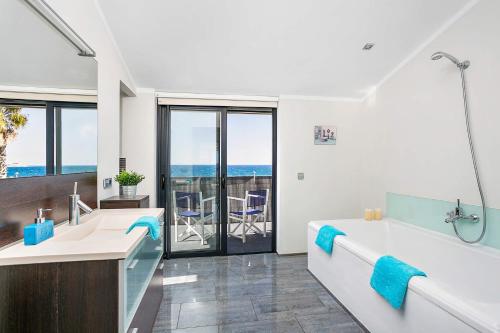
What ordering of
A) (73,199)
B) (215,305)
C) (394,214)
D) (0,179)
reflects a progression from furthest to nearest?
(394,214)
(215,305)
(73,199)
(0,179)

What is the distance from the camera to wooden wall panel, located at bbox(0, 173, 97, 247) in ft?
4.04

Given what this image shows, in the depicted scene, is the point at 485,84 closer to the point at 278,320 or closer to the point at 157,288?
the point at 278,320

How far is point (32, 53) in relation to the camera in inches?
54.8

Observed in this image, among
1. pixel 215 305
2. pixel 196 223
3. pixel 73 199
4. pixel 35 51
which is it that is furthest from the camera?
pixel 196 223

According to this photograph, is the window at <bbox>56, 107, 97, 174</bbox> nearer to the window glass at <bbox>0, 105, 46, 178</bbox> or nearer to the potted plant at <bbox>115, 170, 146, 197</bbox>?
the window glass at <bbox>0, 105, 46, 178</bbox>

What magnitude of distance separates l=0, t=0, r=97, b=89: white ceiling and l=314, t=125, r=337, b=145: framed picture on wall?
2.76 meters

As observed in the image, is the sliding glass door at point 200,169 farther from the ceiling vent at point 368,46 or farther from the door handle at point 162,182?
the ceiling vent at point 368,46

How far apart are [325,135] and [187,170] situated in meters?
1.90

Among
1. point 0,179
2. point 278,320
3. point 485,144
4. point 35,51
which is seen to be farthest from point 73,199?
point 485,144

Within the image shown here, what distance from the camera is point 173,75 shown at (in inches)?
119

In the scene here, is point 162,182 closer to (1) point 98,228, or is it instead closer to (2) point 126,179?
(2) point 126,179

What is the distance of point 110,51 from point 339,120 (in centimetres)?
282

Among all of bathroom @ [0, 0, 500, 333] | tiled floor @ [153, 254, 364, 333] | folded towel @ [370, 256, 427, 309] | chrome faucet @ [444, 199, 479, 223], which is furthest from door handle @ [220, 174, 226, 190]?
chrome faucet @ [444, 199, 479, 223]

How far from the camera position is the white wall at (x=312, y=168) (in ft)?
11.8
